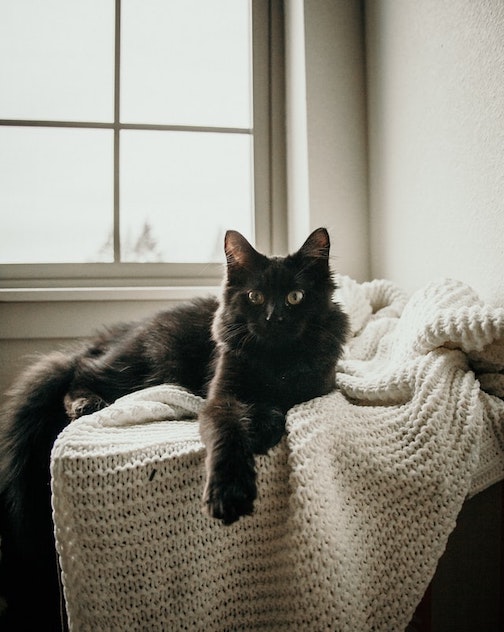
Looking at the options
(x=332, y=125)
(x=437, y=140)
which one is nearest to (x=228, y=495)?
(x=437, y=140)

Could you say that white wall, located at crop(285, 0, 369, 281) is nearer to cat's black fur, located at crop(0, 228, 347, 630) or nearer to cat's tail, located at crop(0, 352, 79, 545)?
cat's black fur, located at crop(0, 228, 347, 630)

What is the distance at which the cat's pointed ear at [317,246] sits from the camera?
1.00 meters

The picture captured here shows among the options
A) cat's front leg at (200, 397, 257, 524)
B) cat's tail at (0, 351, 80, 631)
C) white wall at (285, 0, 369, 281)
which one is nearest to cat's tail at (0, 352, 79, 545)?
cat's tail at (0, 351, 80, 631)

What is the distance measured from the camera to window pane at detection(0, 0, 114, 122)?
164 centimetres

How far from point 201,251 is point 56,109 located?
0.79m

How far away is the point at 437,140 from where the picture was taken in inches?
45.9

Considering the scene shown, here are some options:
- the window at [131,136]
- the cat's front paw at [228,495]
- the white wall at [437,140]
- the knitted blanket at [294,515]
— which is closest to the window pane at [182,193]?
the window at [131,136]

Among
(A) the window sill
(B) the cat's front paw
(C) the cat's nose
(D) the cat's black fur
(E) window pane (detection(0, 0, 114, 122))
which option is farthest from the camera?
(E) window pane (detection(0, 0, 114, 122))

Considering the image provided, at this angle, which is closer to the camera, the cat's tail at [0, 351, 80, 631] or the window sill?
the cat's tail at [0, 351, 80, 631]

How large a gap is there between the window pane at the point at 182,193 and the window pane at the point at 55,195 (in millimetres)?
93

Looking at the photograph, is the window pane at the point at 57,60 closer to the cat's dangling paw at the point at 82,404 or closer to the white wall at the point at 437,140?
the white wall at the point at 437,140

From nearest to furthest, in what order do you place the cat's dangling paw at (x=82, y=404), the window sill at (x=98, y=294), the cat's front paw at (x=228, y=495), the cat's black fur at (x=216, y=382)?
the cat's front paw at (x=228, y=495)
the cat's black fur at (x=216, y=382)
the cat's dangling paw at (x=82, y=404)
the window sill at (x=98, y=294)

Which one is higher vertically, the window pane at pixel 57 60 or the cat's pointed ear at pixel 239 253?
the window pane at pixel 57 60

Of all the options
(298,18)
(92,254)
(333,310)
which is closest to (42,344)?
(92,254)
